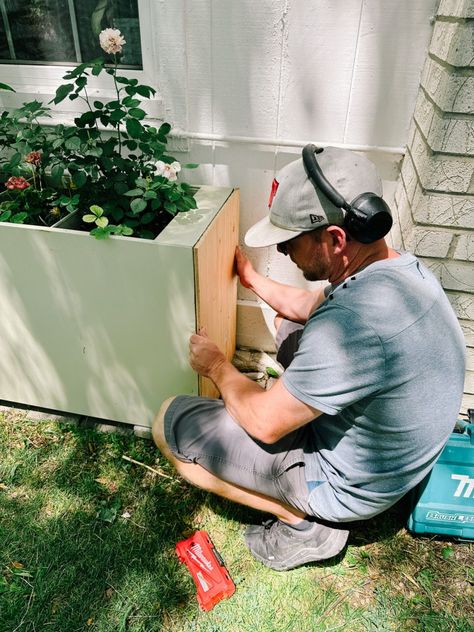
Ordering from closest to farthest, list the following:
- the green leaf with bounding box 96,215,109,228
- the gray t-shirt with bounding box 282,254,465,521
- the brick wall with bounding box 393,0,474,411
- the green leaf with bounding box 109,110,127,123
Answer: the gray t-shirt with bounding box 282,254,465,521 < the brick wall with bounding box 393,0,474,411 < the green leaf with bounding box 96,215,109,228 < the green leaf with bounding box 109,110,127,123

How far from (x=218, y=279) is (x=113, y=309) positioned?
1.72 ft

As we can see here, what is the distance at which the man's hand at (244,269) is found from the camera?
2.62m

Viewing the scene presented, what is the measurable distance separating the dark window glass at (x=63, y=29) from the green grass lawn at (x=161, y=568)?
2.18 meters

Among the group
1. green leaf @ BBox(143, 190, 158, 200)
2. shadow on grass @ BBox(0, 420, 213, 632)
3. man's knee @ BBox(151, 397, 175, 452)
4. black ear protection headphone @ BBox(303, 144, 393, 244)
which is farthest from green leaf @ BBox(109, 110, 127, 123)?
shadow on grass @ BBox(0, 420, 213, 632)

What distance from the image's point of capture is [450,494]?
6.64 feet

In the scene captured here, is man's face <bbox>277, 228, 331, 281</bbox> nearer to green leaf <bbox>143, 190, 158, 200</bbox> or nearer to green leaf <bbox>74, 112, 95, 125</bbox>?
green leaf <bbox>143, 190, 158, 200</bbox>

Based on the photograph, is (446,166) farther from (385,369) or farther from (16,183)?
(16,183)

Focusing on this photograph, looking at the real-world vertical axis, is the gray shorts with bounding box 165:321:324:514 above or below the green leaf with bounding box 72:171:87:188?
Result: below

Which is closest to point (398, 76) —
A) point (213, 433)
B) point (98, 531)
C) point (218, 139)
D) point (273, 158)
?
point (273, 158)

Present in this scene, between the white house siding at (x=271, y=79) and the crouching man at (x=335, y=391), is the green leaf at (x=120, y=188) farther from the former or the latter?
the crouching man at (x=335, y=391)

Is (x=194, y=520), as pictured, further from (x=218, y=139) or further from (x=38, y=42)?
(x=38, y=42)

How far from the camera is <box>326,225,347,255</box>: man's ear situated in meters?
1.55

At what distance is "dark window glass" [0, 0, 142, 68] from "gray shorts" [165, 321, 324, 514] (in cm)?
186

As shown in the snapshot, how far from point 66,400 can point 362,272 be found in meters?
1.84
